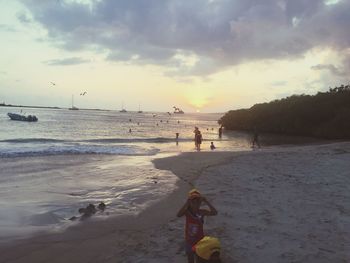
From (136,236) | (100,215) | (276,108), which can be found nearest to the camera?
(136,236)

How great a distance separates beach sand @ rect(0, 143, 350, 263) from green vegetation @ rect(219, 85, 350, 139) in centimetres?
3734

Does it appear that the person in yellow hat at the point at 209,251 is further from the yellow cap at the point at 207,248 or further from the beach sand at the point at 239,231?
the beach sand at the point at 239,231

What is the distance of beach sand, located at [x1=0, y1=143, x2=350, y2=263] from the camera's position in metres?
8.13

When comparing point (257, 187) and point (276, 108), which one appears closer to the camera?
point (257, 187)

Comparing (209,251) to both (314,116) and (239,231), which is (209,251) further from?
(314,116)

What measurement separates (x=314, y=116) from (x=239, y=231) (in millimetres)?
50080

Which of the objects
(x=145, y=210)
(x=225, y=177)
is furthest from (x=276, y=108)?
(x=145, y=210)

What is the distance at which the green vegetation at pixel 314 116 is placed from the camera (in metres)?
50.3

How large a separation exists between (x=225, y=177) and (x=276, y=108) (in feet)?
176

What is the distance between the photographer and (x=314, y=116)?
56312 mm

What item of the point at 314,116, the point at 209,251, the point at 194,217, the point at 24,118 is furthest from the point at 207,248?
the point at 24,118

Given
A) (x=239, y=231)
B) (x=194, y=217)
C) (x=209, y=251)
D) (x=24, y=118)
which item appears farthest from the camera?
(x=24, y=118)

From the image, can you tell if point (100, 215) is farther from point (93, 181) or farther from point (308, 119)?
point (308, 119)

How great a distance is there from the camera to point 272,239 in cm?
869
